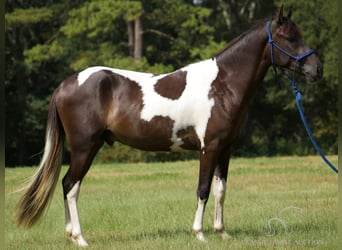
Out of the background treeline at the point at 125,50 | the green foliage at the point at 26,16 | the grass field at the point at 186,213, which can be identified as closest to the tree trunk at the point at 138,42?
the background treeline at the point at 125,50

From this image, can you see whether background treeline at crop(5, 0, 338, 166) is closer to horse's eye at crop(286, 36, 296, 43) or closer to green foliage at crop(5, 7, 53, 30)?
green foliage at crop(5, 7, 53, 30)

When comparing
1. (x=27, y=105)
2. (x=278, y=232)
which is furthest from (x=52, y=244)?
(x=27, y=105)

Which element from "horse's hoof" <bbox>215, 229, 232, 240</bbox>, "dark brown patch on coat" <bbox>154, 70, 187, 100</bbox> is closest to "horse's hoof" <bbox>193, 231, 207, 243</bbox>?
"horse's hoof" <bbox>215, 229, 232, 240</bbox>

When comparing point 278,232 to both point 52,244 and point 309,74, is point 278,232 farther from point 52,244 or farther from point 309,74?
point 52,244

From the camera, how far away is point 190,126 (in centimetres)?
712

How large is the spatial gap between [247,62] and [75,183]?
7.84 ft

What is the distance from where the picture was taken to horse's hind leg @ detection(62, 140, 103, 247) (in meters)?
7.12

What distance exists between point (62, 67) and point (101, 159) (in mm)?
6388

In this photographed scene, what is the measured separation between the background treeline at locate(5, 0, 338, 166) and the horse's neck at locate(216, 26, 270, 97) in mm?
Answer: 18414

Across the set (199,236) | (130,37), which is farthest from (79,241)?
(130,37)

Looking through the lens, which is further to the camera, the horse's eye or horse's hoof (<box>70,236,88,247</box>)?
the horse's eye

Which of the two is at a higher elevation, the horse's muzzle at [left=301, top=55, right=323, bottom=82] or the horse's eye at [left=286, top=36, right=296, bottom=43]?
the horse's eye at [left=286, top=36, right=296, bottom=43]

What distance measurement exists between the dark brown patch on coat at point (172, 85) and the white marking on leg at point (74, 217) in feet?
4.63

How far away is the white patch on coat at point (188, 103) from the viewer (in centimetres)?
708
